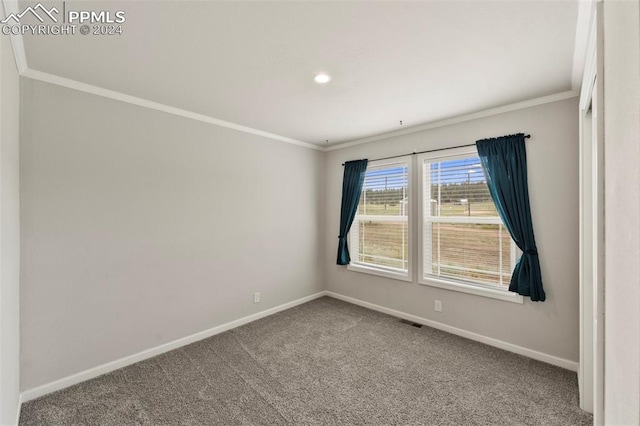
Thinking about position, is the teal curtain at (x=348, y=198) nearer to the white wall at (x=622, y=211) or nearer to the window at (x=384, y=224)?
the window at (x=384, y=224)

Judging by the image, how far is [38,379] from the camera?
2150 mm

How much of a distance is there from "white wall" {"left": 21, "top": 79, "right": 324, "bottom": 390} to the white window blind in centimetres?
206

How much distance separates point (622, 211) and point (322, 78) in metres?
2.04

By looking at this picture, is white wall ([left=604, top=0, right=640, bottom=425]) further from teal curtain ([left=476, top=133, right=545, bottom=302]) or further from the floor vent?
the floor vent

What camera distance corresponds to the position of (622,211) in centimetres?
76

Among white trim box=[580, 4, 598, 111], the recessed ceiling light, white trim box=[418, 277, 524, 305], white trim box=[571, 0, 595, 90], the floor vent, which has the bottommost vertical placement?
the floor vent

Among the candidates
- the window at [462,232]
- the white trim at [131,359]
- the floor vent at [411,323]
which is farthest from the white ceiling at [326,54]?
the floor vent at [411,323]

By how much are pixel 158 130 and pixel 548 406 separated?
4090mm

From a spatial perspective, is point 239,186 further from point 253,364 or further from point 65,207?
point 253,364

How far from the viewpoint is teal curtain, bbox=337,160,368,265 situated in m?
4.17

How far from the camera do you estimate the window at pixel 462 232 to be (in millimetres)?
3021

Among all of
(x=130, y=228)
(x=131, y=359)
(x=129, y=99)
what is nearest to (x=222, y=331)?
(x=131, y=359)

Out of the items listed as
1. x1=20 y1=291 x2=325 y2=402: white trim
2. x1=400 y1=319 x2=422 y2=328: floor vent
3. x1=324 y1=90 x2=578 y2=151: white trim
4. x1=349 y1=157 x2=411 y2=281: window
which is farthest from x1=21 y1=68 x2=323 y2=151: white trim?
x1=400 y1=319 x2=422 y2=328: floor vent

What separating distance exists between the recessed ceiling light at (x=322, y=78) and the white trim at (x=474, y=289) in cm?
259
